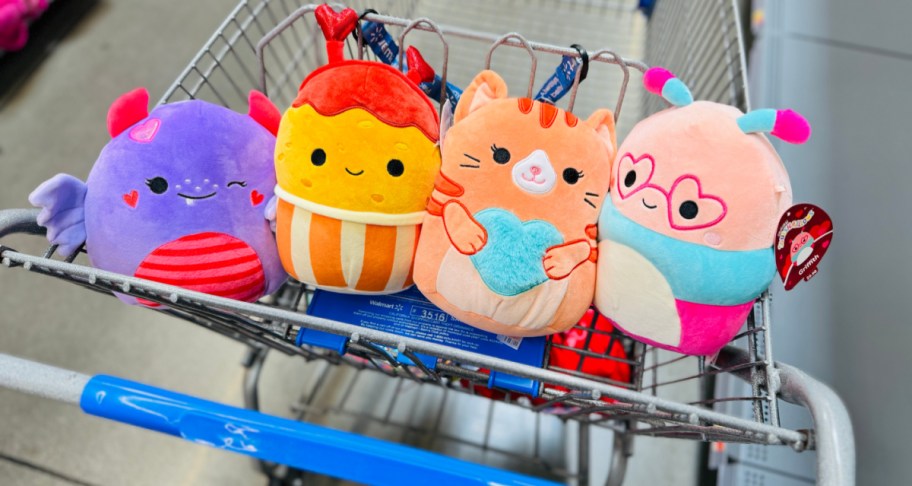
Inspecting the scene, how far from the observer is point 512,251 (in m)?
0.52

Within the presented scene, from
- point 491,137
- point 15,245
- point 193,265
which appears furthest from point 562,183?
point 15,245

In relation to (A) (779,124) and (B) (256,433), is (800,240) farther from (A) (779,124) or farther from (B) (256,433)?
(B) (256,433)

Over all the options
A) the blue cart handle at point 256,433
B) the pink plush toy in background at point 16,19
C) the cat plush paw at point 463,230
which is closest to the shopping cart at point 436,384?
the blue cart handle at point 256,433

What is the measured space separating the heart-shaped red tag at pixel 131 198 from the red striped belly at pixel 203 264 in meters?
0.05

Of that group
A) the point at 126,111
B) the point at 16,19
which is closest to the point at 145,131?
the point at 126,111

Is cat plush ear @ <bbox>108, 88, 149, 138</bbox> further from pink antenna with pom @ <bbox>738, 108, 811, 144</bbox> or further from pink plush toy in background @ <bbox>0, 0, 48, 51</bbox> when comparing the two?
pink plush toy in background @ <bbox>0, 0, 48, 51</bbox>

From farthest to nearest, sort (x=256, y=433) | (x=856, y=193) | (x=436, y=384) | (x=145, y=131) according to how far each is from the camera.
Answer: (x=856, y=193) < (x=436, y=384) < (x=145, y=131) < (x=256, y=433)

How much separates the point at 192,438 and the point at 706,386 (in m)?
1.13

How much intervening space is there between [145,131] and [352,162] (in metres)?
0.23

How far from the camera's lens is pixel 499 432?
1188 millimetres

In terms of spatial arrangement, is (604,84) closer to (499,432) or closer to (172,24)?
(499,432)

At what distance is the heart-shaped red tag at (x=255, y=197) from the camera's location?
57cm

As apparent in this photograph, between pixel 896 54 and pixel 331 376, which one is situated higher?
pixel 896 54

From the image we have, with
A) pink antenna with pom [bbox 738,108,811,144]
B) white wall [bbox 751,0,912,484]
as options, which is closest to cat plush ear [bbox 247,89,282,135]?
pink antenna with pom [bbox 738,108,811,144]
